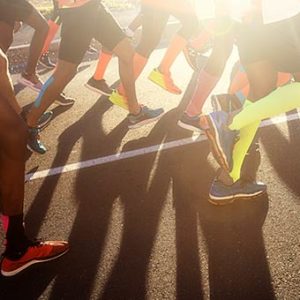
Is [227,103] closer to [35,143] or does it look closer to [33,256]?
[33,256]

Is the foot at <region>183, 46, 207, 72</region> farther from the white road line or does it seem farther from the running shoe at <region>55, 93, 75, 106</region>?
the white road line

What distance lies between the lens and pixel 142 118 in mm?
4453

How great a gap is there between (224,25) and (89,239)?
182cm

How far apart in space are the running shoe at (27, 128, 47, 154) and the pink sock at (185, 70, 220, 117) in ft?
4.53

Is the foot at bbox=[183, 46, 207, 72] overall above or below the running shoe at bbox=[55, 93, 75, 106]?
below

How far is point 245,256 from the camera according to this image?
2.62 m

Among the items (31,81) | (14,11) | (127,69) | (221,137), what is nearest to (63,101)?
(31,81)

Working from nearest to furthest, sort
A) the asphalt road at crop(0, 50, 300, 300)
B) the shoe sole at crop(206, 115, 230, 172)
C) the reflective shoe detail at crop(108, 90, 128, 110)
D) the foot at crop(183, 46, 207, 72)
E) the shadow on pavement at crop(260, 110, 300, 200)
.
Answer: the asphalt road at crop(0, 50, 300, 300) < the shoe sole at crop(206, 115, 230, 172) < the shadow on pavement at crop(260, 110, 300, 200) < the reflective shoe detail at crop(108, 90, 128, 110) < the foot at crop(183, 46, 207, 72)

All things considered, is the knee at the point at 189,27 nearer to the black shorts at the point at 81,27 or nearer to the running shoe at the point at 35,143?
the black shorts at the point at 81,27

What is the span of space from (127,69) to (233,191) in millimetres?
1742

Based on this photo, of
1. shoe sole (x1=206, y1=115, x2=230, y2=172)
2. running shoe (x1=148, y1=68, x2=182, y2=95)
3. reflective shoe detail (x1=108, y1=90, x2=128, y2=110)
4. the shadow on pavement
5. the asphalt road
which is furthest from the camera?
running shoe (x1=148, y1=68, x2=182, y2=95)

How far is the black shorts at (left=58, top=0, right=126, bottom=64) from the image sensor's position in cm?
369

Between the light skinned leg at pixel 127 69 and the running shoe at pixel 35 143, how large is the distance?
0.94 m

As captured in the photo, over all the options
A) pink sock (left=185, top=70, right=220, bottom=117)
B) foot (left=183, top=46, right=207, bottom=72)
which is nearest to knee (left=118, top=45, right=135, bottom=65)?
pink sock (left=185, top=70, right=220, bottom=117)
